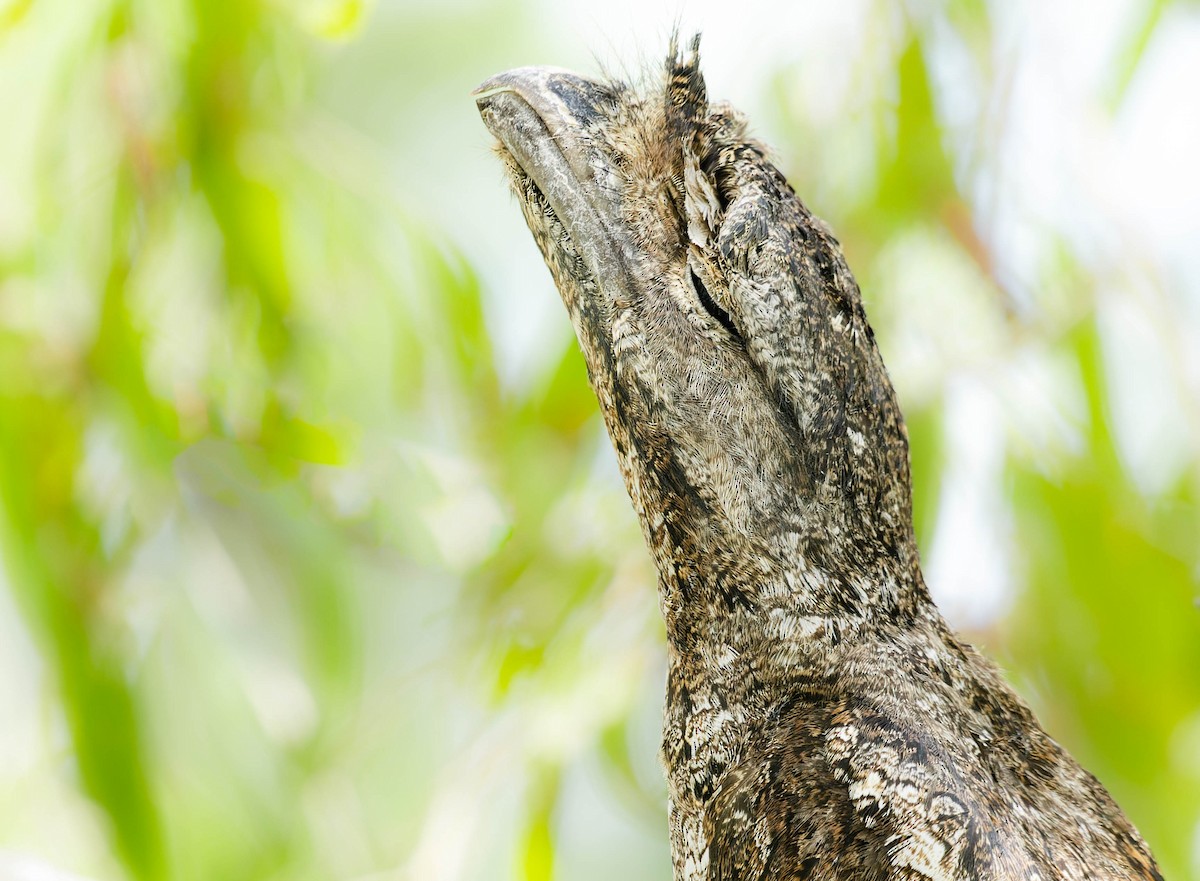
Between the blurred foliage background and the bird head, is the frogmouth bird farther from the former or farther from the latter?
the blurred foliage background

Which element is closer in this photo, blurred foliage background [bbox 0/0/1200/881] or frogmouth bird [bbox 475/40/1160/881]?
frogmouth bird [bbox 475/40/1160/881]

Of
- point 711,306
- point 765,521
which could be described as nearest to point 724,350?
point 711,306

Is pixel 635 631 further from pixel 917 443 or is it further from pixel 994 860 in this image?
pixel 994 860

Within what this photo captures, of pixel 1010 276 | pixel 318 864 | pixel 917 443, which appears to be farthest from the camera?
pixel 318 864

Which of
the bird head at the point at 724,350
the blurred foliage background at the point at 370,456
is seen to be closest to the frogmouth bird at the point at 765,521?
the bird head at the point at 724,350

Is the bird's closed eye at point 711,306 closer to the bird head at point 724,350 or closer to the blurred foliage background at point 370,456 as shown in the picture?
the bird head at point 724,350

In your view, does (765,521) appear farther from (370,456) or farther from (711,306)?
(370,456)

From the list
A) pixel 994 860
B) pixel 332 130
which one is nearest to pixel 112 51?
pixel 332 130

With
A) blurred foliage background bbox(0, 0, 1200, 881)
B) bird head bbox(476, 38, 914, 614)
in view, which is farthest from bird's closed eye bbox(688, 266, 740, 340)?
blurred foliage background bbox(0, 0, 1200, 881)
